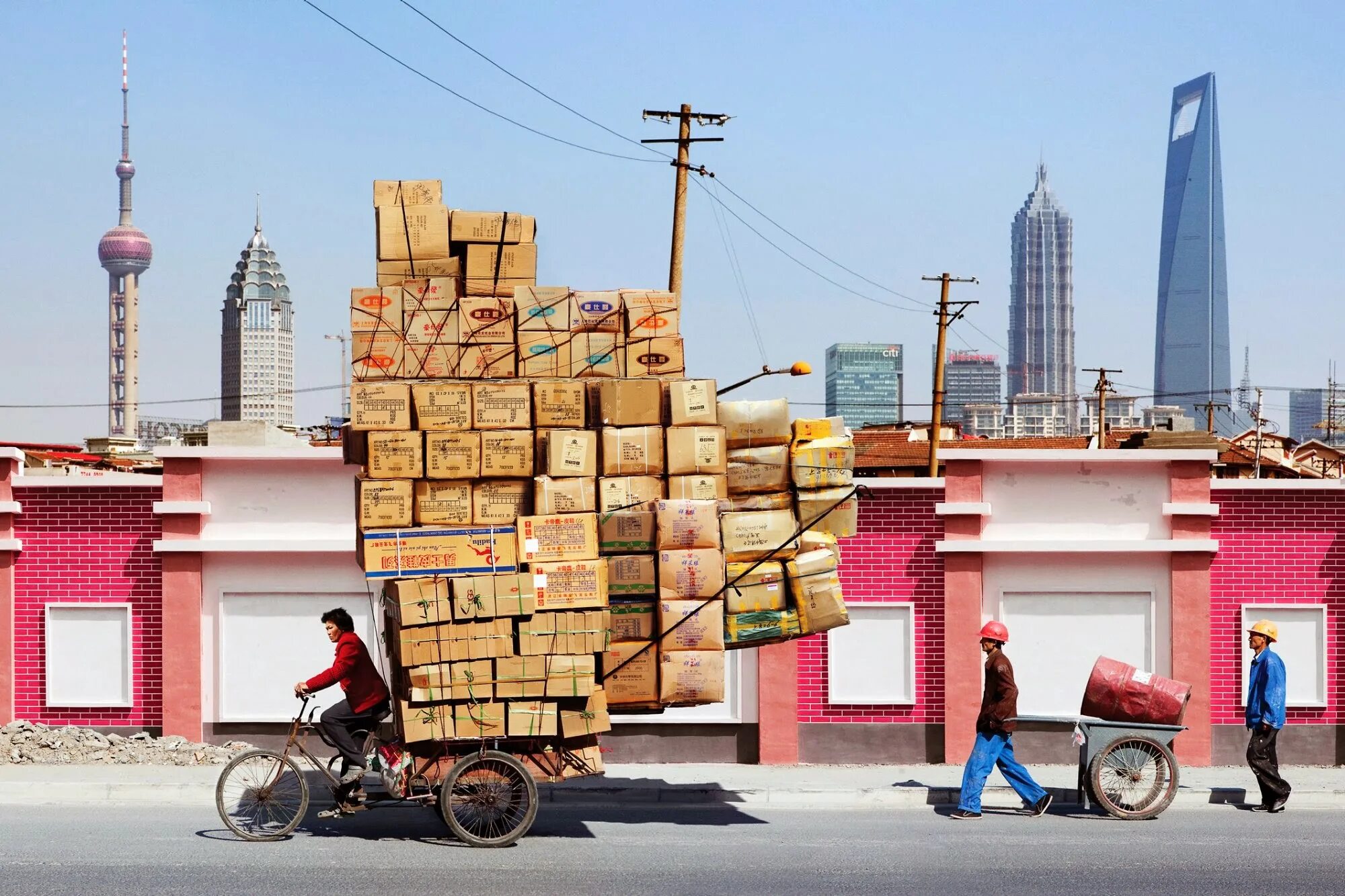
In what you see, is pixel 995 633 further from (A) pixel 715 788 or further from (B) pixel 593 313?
(B) pixel 593 313

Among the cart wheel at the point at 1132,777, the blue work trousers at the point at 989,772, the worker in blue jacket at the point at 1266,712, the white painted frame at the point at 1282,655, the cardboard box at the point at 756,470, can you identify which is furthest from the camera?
the white painted frame at the point at 1282,655

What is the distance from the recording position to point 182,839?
11453 millimetres

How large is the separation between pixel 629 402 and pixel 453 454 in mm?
1376

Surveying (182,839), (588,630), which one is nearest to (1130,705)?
(588,630)

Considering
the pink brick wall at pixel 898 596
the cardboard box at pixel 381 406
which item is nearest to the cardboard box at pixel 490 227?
the cardboard box at pixel 381 406

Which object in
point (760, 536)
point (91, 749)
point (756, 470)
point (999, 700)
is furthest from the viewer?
point (91, 749)

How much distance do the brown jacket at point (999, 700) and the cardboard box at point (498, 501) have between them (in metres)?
4.18

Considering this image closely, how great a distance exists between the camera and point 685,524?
11531 millimetres

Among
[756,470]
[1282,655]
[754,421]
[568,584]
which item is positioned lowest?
[1282,655]

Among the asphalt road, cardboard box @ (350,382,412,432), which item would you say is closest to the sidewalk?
the asphalt road

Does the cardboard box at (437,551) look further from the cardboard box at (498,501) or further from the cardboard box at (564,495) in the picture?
the cardboard box at (564,495)

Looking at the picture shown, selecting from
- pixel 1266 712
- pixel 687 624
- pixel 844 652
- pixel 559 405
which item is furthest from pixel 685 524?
pixel 1266 712

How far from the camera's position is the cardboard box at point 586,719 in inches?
446

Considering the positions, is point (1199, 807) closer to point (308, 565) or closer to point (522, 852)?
point (522, 852)
